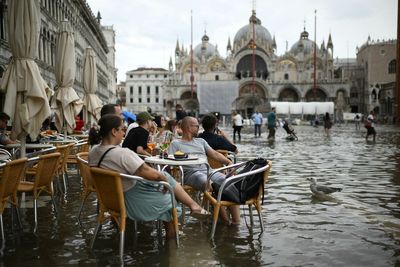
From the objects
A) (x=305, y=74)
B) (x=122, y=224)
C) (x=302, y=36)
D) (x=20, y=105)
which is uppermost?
(x=302, y=36)

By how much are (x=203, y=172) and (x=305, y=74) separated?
88015 millimetres

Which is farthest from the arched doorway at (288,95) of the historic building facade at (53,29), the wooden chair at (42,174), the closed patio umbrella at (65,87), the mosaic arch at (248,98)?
the wooden chair at (42,174)

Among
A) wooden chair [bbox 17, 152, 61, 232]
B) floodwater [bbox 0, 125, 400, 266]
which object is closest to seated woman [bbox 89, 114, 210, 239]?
floodwater [bbox 0, 125, 400, 266]

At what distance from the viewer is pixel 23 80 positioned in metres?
7.54

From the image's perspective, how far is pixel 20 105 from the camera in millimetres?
7551

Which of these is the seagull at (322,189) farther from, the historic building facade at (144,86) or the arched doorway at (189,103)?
the historic building facade at (144,86)

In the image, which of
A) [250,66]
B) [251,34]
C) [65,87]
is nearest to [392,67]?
[250,66]

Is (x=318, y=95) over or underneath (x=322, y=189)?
over

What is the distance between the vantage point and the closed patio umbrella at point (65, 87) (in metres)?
11.6

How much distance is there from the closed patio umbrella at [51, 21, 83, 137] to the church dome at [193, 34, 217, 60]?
91763mm

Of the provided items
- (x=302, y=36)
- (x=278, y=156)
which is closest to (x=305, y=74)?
(x=302, y=36)

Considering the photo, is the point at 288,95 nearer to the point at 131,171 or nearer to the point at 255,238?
the point at 255,238

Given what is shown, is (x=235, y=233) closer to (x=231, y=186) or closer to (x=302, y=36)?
(x=231, y=186)

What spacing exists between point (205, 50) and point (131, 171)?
332ft
